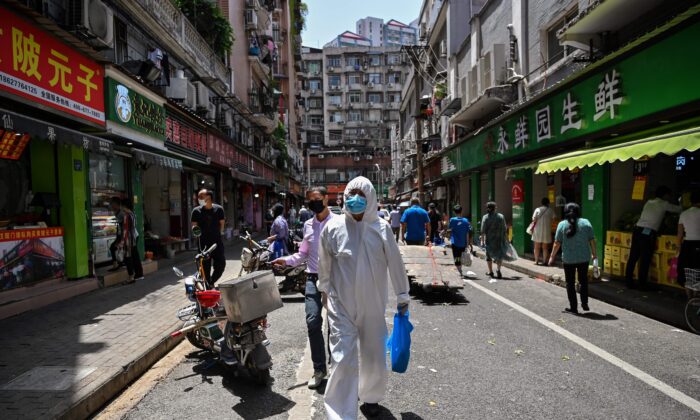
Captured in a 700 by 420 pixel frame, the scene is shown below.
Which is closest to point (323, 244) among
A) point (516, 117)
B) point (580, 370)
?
point (580, 370)

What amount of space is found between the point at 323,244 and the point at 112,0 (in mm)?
10985

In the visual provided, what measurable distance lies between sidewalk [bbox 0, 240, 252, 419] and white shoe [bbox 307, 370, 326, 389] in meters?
1.90

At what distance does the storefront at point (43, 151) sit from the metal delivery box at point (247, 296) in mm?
4248

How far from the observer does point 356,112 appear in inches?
2948

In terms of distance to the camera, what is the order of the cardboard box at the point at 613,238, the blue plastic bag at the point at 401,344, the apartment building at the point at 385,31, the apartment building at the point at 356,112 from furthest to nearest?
the apartment building at the point at 385,31 < the apartment building at the point at 356,112 < the cardboard box at the point at 613,238 < the blue plastic bag at the point at 401,344

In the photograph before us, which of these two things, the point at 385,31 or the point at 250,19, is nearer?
the point at 250,19

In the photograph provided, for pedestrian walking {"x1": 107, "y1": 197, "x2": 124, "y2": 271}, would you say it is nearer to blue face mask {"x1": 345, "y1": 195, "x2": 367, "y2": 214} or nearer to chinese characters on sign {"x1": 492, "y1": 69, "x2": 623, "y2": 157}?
blue face mask {"x1": 345, "y1": 195, "x2": 367, "y2": 214}

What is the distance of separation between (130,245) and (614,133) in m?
11.2

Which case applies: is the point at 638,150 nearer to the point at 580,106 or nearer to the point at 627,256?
the point at 627,256

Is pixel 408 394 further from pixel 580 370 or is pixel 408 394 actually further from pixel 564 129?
pixel 564 129

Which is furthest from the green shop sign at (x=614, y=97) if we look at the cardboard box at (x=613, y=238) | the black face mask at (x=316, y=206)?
the black face mask at (x=316, y=206)

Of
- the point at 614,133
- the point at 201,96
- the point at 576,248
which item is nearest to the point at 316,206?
the point at 576,248

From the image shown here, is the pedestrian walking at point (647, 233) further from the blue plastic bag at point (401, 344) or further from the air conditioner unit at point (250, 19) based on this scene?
the air conditioner unit at point (250, 19)

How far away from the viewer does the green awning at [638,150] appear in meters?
6.50
